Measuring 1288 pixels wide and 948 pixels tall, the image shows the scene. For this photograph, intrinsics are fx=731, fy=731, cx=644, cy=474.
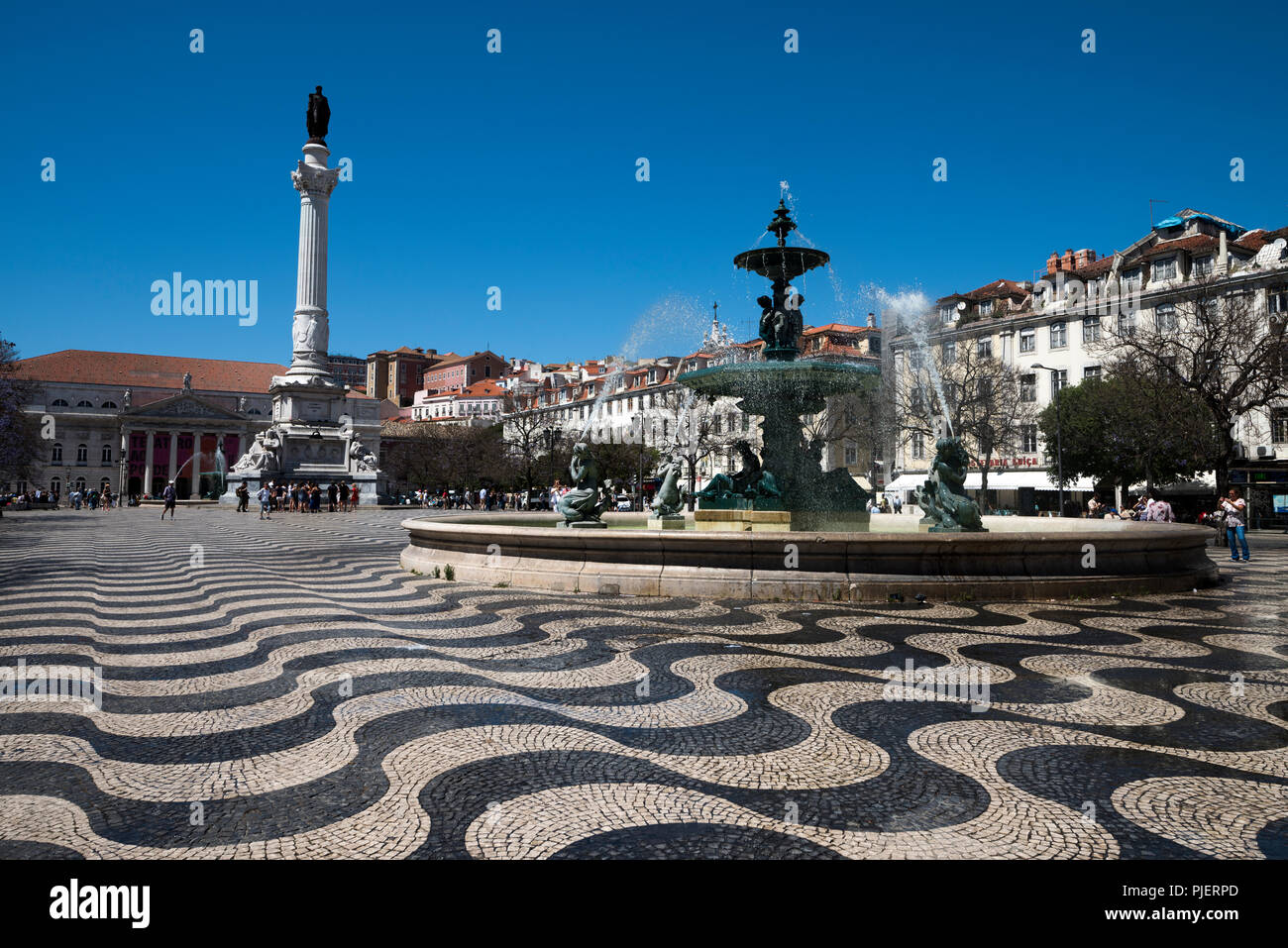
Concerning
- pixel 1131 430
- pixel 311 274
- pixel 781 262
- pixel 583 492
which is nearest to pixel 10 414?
pixel 311 274

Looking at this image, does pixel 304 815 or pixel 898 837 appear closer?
pixel 898 837

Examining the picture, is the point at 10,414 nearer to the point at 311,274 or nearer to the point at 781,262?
the point at 311,274

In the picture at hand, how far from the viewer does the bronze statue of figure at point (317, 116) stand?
4759 centimetres

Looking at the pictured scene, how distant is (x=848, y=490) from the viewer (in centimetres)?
1272

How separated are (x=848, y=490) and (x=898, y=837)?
10481 millimetres

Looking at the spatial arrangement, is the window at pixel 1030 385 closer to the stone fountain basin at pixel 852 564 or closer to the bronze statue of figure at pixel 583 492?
the stone fountain basin at pixel 852 564

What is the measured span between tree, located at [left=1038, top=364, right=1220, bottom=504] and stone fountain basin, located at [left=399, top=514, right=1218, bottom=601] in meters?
15.1

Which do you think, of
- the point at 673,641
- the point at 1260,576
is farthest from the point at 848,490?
the point at 673,641

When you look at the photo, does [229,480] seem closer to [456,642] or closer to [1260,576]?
[456,642]

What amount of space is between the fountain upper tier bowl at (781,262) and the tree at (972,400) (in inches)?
811

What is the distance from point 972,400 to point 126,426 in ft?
287

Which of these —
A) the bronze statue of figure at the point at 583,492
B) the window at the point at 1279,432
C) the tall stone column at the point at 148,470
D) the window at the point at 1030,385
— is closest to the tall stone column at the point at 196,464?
the tall stone column at the point at 148,470

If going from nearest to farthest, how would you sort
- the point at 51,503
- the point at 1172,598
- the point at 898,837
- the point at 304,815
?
the point at 898,837
the point at 304,815
the point at 1172,598
the point at 51,503

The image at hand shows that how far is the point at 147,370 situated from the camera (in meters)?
93.9
